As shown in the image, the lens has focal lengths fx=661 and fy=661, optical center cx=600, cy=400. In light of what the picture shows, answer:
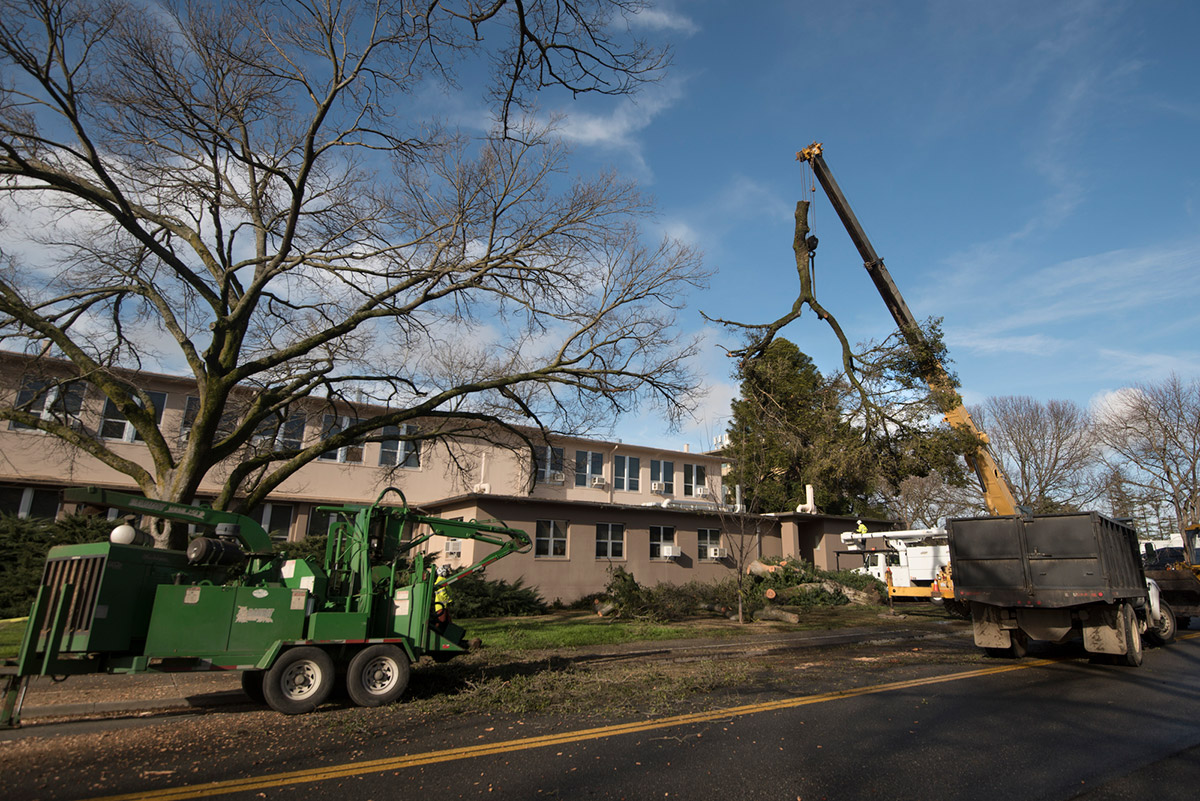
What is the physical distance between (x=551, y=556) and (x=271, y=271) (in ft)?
46.5

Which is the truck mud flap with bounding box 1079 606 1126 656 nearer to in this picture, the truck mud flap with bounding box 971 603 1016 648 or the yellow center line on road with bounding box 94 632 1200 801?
the truck mud flap with bounding box 971 603 1016 648

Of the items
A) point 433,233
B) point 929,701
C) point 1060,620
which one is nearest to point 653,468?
point 433,233

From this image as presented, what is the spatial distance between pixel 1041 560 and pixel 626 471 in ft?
77.9

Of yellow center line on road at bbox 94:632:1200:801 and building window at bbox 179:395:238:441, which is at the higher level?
building window at bbox 179:395:238:441

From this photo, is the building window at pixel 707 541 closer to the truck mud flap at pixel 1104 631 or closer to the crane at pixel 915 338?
the crane at pixel 915 338

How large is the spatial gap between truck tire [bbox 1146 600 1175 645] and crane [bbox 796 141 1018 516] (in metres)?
3.51

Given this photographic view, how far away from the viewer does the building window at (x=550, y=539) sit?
2430 centimetres

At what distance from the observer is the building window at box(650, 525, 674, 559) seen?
27.3 metres

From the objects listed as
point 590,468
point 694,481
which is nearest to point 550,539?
point 590,468

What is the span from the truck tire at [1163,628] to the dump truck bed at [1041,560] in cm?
286

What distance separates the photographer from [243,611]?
781cm

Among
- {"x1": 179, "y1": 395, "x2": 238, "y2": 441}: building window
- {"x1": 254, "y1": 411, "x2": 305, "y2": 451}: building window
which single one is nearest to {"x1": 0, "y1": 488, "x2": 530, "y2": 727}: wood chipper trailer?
{"x1": 254, "y1": 411, "x2": 305, "y2": 451}: building window

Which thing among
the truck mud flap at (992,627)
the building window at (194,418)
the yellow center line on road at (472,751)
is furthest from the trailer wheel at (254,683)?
the building window at (194,418)

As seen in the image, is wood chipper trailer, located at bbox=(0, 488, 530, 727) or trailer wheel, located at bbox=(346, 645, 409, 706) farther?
trailer wheel, located at bbox=(346, 645, 409, 706)
